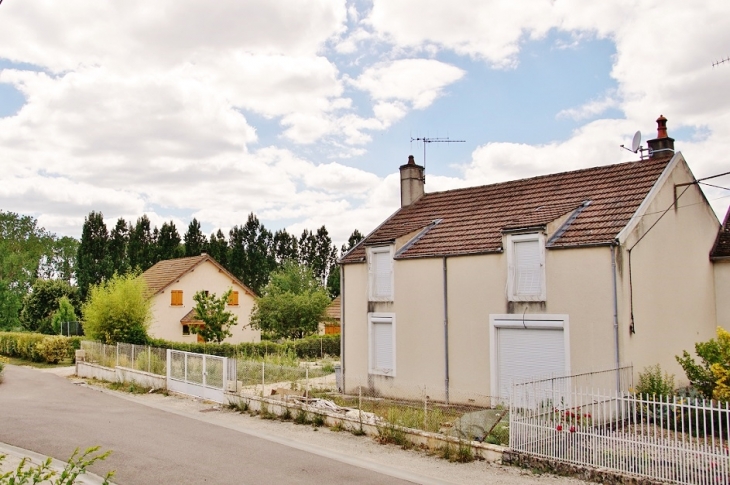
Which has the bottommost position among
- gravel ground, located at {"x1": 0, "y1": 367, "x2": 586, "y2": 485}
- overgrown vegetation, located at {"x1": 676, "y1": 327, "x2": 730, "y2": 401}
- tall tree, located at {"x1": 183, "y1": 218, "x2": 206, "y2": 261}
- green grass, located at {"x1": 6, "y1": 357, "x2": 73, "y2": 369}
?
green grass, located at {"x1": 6, "y1": 357, "x2": 73, "y2": 369}

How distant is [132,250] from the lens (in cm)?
6469

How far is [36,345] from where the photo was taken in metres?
32.6

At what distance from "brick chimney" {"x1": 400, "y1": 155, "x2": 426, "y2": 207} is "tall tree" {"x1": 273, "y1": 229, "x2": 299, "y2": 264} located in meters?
65.1

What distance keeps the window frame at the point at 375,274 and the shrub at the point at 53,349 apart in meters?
20.3

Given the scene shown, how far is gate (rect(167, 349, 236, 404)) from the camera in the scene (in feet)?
61.5

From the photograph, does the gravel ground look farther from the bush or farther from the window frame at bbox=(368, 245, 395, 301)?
the bush

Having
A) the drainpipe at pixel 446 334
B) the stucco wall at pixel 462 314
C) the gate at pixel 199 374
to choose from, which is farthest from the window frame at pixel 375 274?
the gate at pixel 199 374

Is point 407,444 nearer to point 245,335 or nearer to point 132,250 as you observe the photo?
point 245,335

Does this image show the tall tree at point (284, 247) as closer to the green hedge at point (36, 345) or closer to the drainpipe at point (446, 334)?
the green hedge at point (36, 345)

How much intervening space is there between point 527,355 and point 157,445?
9.74 m

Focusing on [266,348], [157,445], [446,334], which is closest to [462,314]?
[446,334]

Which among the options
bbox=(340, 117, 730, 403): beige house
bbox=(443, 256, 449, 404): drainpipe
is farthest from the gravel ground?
bbox=(443, 256, 449, 404): drainpipe

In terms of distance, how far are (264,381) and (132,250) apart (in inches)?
2045

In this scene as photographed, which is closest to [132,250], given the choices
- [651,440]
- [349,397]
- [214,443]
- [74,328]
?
[74,328]
